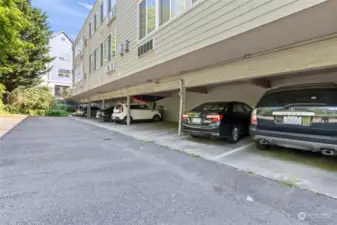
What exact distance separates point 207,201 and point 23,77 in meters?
23.9

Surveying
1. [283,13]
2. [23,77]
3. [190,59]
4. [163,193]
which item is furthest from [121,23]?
[23,77]

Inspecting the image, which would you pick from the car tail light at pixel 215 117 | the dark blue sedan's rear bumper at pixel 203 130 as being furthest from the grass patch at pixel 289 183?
the car tail light at pixel 215 117

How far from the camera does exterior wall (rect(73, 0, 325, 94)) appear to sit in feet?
12.2

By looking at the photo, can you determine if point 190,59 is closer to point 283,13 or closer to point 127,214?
point 283,13

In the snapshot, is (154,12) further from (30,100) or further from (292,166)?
(30,100)

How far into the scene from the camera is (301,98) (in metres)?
4.19

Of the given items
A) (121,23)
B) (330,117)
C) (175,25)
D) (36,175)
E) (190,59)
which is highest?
(121,23)

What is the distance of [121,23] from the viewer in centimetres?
1026

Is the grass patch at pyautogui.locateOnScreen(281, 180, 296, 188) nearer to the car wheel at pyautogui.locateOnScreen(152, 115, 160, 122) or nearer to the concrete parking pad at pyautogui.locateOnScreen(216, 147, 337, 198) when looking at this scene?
the concrete parking pad at pyautogui.locateOnScreen(216, 147, 337, 198)

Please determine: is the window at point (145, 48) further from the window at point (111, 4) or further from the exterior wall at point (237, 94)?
the window at point (111, 4)

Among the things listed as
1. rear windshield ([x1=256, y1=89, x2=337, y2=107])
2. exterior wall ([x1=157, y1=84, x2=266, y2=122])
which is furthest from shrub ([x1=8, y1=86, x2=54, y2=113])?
rear windshield ([x1=256, y1=89, x2=337, y2=107])

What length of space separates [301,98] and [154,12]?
5826 mm

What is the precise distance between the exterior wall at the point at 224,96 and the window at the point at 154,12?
4.78 meters

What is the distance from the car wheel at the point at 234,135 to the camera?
20.6 ft
